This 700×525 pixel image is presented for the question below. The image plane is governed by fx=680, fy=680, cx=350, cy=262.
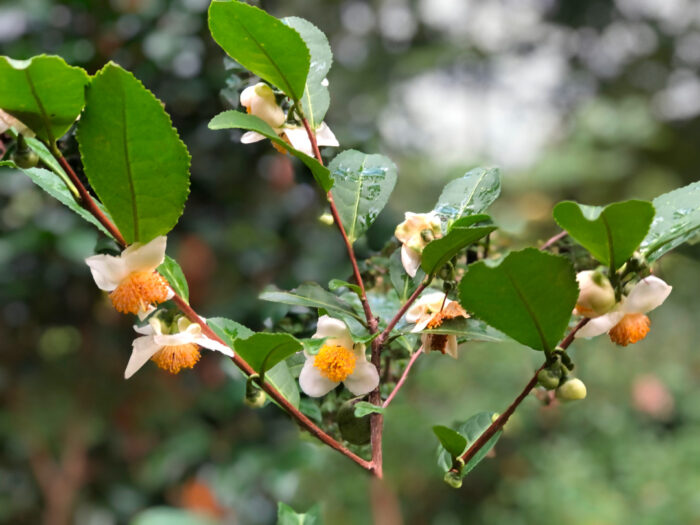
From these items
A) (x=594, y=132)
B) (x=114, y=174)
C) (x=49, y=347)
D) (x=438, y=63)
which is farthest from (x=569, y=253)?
(x=594, y=132)

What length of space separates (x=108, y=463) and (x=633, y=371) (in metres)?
2.02

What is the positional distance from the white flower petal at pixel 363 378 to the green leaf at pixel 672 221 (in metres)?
0.14

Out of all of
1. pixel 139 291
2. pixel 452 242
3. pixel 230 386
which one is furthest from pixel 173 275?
pixel 230 386

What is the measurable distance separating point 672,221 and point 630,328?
0.05 metres

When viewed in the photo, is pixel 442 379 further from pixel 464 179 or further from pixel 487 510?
pixel 464 179

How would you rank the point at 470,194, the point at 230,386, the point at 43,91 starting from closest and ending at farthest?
the point at 43,91 → the point at 470,194 → the point at 230,386

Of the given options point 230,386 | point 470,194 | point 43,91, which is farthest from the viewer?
point 230,386

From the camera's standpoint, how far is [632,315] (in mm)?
303

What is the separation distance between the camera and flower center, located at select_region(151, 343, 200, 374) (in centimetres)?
31

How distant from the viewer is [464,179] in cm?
36

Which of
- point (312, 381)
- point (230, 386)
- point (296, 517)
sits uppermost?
point (312, 381)

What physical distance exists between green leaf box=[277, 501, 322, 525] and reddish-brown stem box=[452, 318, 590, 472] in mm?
118

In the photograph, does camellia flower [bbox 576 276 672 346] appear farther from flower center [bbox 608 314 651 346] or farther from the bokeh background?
the bokeh background

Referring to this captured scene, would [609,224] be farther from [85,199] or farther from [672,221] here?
[85,199]
